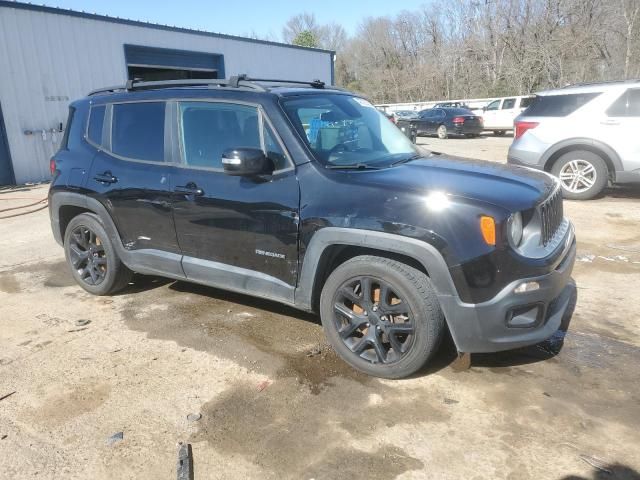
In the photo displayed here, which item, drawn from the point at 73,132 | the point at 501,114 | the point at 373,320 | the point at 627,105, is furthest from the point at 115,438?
the point at 501,114

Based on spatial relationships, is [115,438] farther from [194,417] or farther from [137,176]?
[137,176]

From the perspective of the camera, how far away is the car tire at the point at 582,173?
809cm

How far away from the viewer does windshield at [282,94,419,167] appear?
11.8ft

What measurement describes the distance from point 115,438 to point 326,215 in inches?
69.8

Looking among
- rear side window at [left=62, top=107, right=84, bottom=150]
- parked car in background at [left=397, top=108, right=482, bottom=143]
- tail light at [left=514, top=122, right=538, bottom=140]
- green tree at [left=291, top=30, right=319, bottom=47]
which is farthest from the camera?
green tree at [left=291, top=30, right=319, bottom=47]

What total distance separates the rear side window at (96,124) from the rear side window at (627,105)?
→ 7.32 m

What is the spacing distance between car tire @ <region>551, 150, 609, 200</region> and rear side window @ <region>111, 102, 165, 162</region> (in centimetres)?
643

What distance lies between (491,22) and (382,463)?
50.8 metres

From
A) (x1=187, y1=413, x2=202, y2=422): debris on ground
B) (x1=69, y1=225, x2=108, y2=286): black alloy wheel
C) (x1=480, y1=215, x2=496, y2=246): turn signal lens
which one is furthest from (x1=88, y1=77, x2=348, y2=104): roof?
(x1=187, y1=413, x2=202, y2=422): debris on ground

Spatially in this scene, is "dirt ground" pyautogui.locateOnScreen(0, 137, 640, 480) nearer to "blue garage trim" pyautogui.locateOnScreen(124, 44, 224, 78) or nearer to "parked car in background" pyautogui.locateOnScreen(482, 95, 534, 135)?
"blue garage trim" pyautogui.locateOnScreen(124, 44, 224, 78)

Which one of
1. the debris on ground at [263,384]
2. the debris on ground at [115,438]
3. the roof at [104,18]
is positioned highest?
the roof at [104,18]

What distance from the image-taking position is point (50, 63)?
12.8 m

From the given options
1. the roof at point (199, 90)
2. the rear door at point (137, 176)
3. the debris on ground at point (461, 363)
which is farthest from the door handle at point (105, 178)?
the debris on ground at point (461, 363)

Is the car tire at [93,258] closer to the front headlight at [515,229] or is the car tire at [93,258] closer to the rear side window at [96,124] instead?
the rear side window at [96,124]
